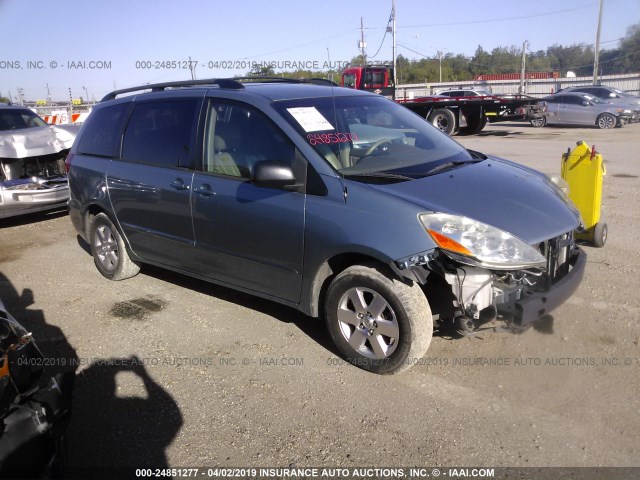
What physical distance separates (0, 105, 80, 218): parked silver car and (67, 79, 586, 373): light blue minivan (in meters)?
3.52

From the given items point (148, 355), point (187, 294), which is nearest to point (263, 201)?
point (148, 355)

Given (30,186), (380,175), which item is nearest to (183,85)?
(380,175)

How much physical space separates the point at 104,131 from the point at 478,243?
3.96 m

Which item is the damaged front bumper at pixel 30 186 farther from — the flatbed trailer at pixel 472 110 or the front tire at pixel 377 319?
the flatbed trailer at pixel 472 110

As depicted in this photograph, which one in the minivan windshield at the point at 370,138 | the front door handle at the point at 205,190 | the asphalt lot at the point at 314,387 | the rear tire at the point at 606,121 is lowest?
the asphalt lot at the point at 314,387

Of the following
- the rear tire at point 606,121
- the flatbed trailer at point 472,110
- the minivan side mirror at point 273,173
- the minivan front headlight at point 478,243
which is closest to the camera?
the minivan front headlight at point 478,243

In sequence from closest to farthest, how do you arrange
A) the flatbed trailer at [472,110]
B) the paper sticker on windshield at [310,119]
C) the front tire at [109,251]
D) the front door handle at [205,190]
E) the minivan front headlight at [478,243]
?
the minivan front headlight at [478,243] → the paper sticker on windshield at [310,119] → the front door handle at [205,190] → the front tire at [109,251] → the flatbed trailer at [472,110]

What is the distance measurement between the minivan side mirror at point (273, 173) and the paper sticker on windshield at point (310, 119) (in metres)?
0.42

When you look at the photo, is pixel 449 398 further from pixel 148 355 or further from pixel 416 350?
pixel 148 355

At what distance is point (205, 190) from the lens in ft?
13.5

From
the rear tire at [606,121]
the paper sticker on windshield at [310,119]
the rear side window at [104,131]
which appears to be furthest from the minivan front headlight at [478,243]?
the rear tire at [606,121]

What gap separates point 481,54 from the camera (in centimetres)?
8231

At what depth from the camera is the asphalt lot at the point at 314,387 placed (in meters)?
2.84

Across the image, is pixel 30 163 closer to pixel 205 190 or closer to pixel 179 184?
pixel 179 184
